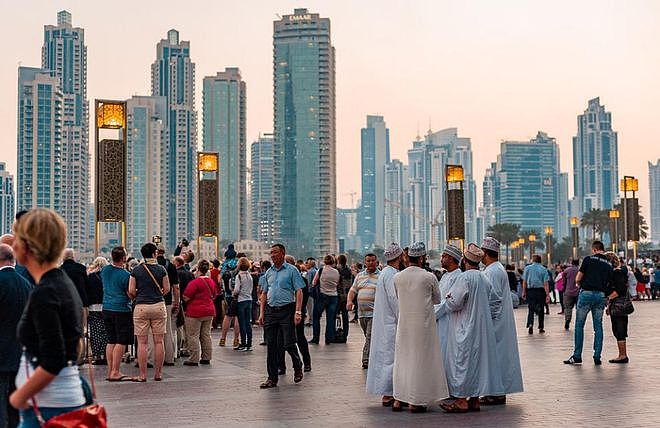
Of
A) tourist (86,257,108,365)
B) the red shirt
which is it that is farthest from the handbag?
the red shirt

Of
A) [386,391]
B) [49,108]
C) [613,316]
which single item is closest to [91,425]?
[386,391]

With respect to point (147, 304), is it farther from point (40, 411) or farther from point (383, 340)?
point (40, 411)

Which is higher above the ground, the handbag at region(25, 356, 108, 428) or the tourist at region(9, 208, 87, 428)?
the tourist at region(9, 208, 87, 428)

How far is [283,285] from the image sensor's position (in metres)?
13.0

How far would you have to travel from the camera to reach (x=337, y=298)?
19.9m

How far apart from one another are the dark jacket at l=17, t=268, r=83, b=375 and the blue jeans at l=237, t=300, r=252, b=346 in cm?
1394

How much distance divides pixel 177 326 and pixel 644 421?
996 centimetres

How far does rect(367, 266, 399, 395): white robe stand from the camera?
1109cm

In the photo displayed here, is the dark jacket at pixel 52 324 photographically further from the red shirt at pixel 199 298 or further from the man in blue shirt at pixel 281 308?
the red shirt at pixel 199 298

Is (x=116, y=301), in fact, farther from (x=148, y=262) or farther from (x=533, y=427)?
(x=533, y=427)

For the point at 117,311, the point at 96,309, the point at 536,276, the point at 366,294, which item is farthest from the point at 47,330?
the point at 536,276

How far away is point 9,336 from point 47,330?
221cm

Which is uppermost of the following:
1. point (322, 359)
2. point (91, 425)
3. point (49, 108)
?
point (49, 108)

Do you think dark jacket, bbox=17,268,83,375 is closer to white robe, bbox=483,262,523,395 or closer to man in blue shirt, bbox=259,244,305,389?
white robe, bbox=483,262,523,395
